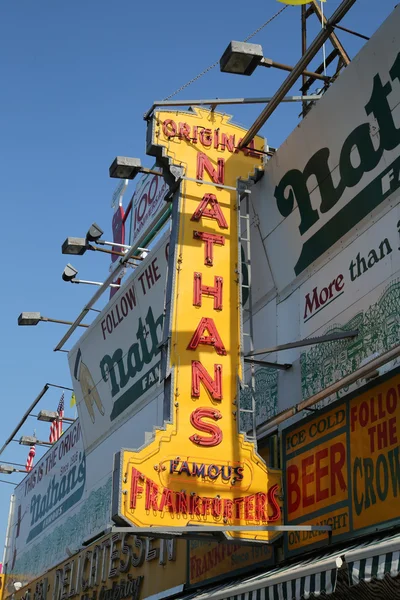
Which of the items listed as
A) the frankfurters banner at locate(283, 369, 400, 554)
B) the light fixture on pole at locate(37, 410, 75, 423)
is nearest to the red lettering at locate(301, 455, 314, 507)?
the frankfurters banner at locate(283, 369, 400, 554)

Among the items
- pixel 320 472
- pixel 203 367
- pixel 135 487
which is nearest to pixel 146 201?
pixel 203 367

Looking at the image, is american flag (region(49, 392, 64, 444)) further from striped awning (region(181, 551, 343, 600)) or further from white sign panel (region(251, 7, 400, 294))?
striped awning (region(181, 551, 343, 600))

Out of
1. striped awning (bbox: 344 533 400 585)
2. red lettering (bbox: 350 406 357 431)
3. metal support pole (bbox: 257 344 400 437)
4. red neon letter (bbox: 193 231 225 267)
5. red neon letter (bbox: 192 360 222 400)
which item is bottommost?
striped awning (bbox: 344 533 400 585)

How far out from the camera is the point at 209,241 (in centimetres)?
1162

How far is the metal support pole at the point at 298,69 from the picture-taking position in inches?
407

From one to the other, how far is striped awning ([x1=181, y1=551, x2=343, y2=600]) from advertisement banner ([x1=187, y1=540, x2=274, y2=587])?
95 centimetres

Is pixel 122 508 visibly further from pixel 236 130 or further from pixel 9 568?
pixel 9 568

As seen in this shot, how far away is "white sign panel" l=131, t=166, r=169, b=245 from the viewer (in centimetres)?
1727

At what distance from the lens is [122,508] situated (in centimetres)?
967

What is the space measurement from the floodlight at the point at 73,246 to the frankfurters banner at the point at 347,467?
278 inches

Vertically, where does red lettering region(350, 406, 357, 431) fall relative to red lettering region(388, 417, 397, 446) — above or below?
above

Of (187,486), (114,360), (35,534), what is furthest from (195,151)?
(35,534)

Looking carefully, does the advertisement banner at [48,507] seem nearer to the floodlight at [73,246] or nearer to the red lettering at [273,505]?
the floodlight at [73,246]

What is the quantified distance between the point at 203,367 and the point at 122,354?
5808 millimetres
